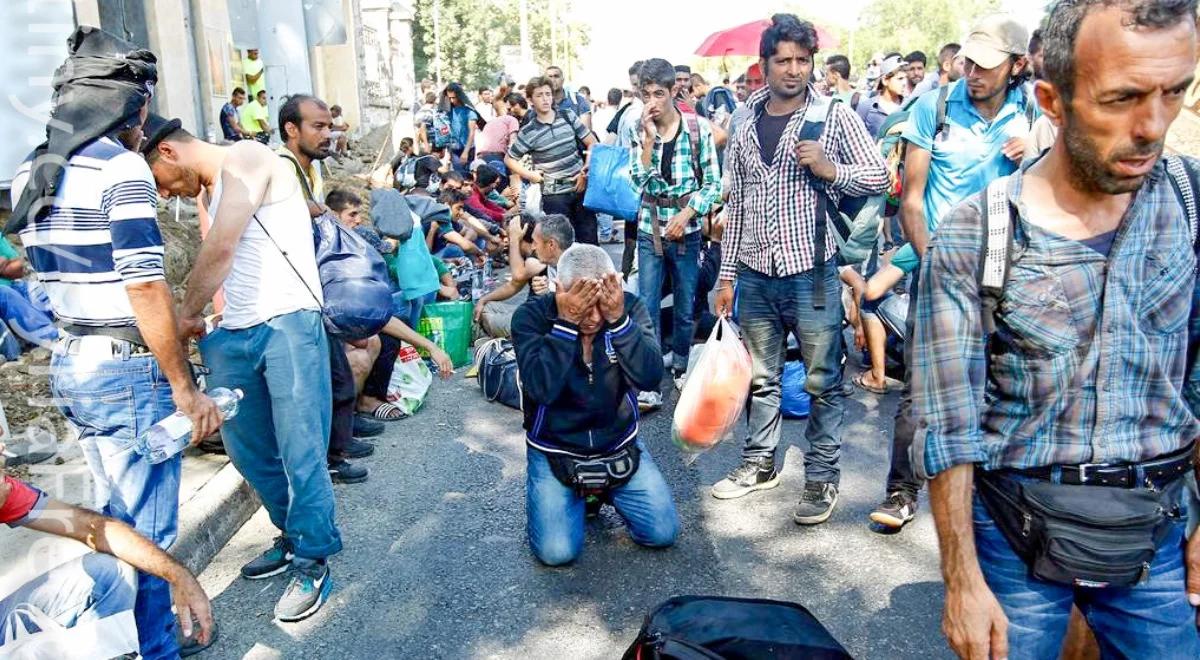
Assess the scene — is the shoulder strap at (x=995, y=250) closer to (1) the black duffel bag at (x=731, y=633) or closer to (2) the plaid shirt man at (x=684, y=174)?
(1) the black duffel bag at (x=731, y=633)

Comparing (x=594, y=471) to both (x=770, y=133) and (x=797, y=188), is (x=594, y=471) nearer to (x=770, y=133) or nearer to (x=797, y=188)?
(x=797, y=188)

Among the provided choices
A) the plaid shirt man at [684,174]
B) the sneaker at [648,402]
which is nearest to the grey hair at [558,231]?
the plaid shirt man at [684,174]

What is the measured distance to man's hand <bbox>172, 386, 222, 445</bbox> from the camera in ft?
9.55

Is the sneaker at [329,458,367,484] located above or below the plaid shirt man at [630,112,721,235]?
below

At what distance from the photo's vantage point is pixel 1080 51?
1.64 metres

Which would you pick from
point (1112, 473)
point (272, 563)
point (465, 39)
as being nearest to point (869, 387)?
point (272, 563)

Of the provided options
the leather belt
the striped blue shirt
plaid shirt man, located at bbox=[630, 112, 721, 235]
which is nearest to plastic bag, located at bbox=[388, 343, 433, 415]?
plaid shirt man, located at bbox=[630, 112, 721, 235]

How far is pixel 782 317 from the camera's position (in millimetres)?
4254

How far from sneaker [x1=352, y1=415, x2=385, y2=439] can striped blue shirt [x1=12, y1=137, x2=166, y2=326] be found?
294 centimetres

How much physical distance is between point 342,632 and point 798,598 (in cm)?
174

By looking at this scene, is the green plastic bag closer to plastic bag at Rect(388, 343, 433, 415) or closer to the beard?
plastic bag at Rect(388, 343, 433, 415)

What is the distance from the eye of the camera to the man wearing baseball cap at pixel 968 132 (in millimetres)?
3668

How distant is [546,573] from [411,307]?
10.5 ft

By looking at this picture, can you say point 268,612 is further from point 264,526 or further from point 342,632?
point 264,526
